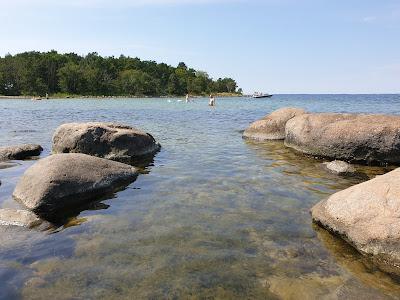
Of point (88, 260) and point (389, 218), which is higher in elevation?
point (389, 218)

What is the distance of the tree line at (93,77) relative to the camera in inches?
4658

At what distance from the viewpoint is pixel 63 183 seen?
28.2 ft

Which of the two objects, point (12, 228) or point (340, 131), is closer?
point (12, 228)

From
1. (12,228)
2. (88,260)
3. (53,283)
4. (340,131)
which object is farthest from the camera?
(340,131)

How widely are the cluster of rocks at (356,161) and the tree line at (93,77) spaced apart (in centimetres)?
11606

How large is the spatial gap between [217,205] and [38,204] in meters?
3.96

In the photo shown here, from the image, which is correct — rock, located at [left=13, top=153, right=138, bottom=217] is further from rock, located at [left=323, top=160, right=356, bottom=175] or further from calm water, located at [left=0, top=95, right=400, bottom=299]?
rock, located at [left=323, top=160, right=356, bottom=175]

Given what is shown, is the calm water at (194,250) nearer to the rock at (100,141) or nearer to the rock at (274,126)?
the rock at (100,141)

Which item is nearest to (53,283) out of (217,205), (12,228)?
(12,228)

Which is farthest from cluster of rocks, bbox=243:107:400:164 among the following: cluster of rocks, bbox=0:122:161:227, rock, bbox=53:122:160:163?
cluster of rocks, bbox=0:122:161:227

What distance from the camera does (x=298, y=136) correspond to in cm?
1575

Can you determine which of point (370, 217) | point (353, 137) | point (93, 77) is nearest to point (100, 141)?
point (353, 137)

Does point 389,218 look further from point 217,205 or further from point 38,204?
point 38,204

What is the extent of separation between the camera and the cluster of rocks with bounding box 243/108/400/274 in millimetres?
6113
